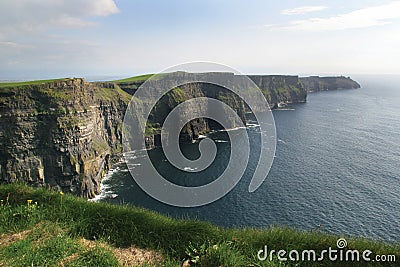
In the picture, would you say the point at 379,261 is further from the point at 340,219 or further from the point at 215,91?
the point at 215,91

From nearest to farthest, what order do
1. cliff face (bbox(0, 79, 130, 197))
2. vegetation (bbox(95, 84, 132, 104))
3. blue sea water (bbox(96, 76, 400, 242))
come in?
blue sea water (bbox(96, 76, 400, 242)) < cliff face (bbox(0, 79, 130, 197)) < vegetation (bbox(95, 84, 132, 104))

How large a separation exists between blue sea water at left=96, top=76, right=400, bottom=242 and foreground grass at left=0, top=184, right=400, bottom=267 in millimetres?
27064

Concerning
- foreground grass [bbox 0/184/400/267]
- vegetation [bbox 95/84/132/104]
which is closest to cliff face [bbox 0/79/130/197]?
vegetation [bbox 95/84/132/104]

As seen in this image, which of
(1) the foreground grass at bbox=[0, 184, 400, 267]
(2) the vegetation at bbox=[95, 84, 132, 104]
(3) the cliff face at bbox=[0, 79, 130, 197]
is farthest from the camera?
(2) the vegetation at bbox=[95, 84, 132, 104]

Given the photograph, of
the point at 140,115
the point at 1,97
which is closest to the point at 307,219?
the point at 1,97

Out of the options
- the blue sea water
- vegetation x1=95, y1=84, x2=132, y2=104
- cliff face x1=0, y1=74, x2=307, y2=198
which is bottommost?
the blue sea water

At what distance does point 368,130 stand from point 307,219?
251 feet

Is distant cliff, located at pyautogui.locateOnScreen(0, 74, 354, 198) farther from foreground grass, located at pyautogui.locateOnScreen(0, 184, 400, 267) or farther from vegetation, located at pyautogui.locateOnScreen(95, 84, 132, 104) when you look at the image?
foreground grass, located at pyautogui.locateOnScreen(0, 184, 400, 267)

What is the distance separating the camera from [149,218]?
9.41 m

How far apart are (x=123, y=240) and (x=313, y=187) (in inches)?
2124

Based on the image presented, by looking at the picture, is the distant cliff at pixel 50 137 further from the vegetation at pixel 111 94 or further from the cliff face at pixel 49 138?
the vegetation at pixel 111 94

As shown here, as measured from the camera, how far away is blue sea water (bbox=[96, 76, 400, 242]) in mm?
43344

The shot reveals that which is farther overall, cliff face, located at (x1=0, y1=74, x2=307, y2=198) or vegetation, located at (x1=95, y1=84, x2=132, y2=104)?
vegetation, located at (x1=95, y1=84, x2=132, y2=104)

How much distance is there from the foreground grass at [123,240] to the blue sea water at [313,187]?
27064mm
